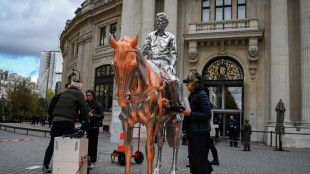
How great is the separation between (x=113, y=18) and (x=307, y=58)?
63.6ft

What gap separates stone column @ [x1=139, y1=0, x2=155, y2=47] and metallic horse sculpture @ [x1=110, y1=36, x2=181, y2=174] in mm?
16305

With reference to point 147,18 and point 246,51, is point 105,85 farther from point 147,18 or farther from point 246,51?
point 246,51

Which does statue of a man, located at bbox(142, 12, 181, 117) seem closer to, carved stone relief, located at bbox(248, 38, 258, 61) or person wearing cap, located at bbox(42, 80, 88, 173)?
person wearing cap, located at bbox(42, 80, 88, 173)

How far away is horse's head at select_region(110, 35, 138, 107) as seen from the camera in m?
3.80

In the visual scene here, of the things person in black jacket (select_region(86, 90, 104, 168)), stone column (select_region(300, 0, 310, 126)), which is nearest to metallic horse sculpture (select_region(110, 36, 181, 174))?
person in black jacket (select_region(86, 90, 104, 168))

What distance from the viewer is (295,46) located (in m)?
19.2

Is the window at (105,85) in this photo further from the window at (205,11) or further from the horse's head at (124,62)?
the horse's head at (124,62)

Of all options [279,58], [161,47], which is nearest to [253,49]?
[279,58]

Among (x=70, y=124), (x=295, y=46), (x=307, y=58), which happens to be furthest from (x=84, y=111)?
(x=295, y=46)

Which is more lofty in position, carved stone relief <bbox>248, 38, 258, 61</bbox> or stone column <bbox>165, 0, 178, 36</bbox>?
stone column <bbox>165, 0, 178, 36</bbox>

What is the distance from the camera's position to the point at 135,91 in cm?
418

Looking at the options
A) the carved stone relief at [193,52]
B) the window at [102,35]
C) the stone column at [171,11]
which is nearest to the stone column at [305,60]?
the carved stone relief at [193,52]

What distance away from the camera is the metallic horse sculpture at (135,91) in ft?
12.6

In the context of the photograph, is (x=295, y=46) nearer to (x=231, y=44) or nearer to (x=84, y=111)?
(x=231, y=44)
